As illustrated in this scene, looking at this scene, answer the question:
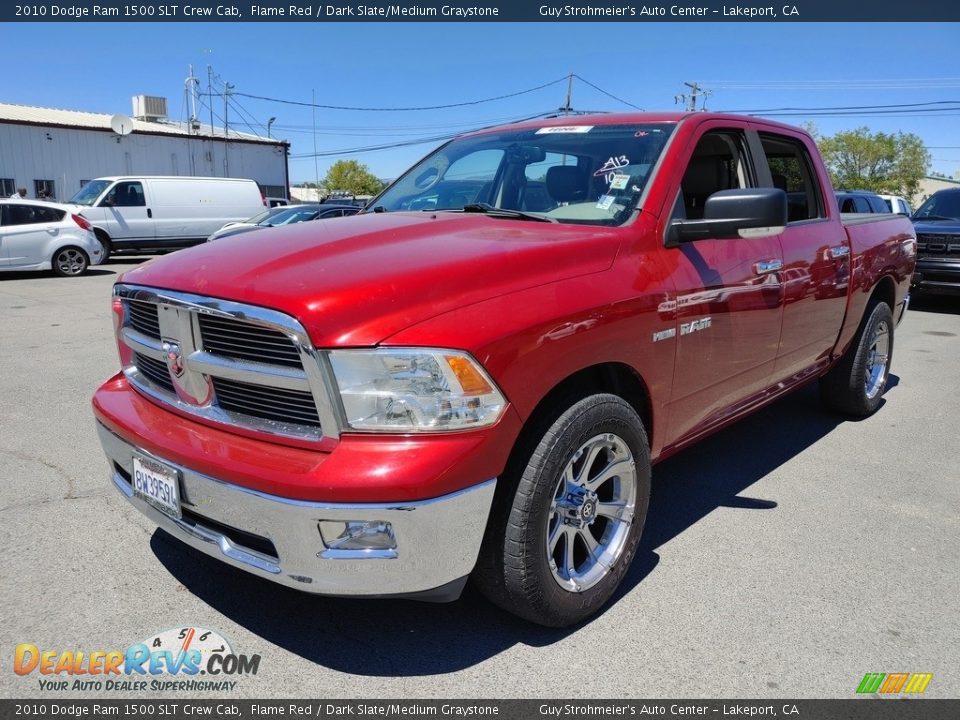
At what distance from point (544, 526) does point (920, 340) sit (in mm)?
8467

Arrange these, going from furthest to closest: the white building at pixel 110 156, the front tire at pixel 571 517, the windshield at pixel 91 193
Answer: the white building at pixel 110 156, the windshield at pixel 91 193, the front tire at pixel 571 517

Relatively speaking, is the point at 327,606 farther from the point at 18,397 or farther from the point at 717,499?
the point at 18,397

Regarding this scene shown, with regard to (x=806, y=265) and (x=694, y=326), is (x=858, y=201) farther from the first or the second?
(x=694, y=326)

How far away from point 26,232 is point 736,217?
14744 mm

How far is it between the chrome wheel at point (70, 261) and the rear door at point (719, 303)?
14.2m

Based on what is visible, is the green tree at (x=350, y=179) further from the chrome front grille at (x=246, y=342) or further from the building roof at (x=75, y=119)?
the chrome front grille at (x=246, y=342)

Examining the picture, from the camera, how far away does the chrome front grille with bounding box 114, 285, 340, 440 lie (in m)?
2.19

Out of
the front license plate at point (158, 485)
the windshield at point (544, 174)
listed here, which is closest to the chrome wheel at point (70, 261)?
the windshield at point (544, 174)

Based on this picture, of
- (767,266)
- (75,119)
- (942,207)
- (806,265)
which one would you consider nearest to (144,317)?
(767,266)

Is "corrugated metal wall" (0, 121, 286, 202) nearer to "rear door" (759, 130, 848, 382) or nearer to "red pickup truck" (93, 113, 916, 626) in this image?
"red pickup truck" (93, 113, 916, 626)

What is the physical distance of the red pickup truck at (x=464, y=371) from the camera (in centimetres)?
216

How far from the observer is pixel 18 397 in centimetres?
561

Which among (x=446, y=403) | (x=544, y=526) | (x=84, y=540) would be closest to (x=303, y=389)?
(x=446, y=403)

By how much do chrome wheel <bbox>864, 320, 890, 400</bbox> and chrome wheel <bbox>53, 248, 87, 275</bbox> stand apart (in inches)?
568
